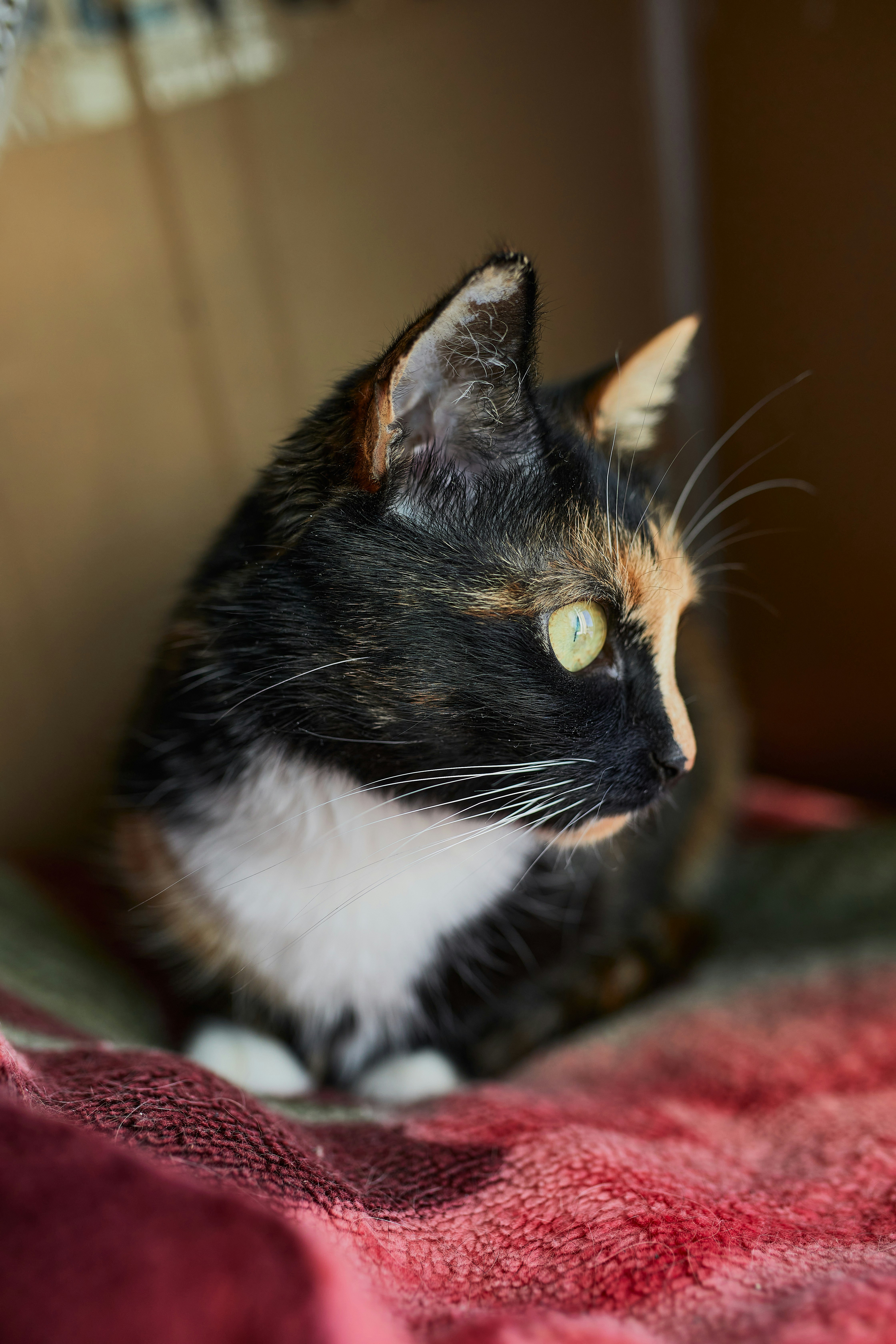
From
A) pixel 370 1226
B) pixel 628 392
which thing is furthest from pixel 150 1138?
pixel 628 392

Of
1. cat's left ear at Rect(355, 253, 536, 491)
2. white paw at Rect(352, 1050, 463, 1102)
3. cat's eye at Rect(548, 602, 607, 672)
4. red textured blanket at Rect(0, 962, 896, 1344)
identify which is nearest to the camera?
red textured blanket at Rect(0, 962, 896, 1344)

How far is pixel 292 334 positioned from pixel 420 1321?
3.97 ft

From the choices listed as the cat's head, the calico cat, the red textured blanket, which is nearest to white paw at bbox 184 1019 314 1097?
the calico cat

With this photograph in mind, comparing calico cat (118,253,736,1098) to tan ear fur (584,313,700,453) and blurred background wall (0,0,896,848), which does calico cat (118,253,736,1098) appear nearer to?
tan ear fur (584,313,700,453)

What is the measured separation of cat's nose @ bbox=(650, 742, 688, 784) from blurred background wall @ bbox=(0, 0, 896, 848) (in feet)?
1.93

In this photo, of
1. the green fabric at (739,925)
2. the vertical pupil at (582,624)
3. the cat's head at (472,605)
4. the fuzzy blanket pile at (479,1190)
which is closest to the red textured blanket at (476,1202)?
the fuzzy blanket pile at (479,1190)

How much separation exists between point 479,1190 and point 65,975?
56 cm

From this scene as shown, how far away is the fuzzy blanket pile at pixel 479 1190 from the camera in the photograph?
394mm

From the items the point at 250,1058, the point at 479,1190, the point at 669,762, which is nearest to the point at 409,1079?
the point at 250,1058

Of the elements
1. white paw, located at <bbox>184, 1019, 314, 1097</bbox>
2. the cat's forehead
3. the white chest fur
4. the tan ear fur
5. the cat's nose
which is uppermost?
the tan ear fur

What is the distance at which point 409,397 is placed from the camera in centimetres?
71

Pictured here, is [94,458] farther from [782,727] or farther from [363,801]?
[782,727]

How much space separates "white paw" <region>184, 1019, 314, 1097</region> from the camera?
0.95 meters

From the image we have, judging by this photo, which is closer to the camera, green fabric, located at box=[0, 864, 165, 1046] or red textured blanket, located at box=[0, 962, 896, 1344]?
red textured blanket, located at box=[0, 962, 896, 1344]
